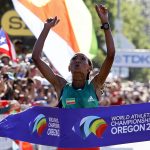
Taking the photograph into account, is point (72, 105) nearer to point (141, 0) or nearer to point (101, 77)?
point (101, 77)

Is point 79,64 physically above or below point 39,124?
above

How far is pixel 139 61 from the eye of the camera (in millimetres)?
26281

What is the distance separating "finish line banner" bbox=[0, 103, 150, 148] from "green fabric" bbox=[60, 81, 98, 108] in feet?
0.23

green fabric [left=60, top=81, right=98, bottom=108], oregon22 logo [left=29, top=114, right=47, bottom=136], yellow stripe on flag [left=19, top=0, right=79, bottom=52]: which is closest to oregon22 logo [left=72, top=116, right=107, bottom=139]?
green fabric [left=60, top=81, right=98, bottom=108]

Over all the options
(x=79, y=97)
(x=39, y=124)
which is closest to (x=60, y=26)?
(x=39, y=124)

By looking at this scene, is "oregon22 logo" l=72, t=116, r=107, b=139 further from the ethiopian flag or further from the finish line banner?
the ethiopian flag

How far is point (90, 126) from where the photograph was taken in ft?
24.9

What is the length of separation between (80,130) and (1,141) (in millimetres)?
2673

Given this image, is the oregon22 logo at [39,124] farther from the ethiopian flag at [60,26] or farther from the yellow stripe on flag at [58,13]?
the yellow stripe on flag at [58,13]

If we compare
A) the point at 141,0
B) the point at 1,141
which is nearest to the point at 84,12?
the point at 1,141

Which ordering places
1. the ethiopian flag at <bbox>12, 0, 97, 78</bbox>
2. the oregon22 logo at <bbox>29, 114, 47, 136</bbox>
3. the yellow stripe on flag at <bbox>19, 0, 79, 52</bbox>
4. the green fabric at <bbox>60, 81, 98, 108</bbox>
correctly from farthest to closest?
the yellow stripe on flag at <bbox>19, 0, 79, 52</bbox> < the ethiopian flag at <bbox>12, 0, 97, 78</bbox> < the oregon22 logo at <bbox>29, 114, 47, 136</bbox> < the green fabric at <bbox>60, 81, 98, 108</bbox>

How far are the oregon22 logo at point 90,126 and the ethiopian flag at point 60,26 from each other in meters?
4.89

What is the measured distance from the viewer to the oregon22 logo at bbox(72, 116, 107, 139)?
24.9ft

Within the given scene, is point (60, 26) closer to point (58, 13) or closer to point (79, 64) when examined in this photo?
point (58, 13)
